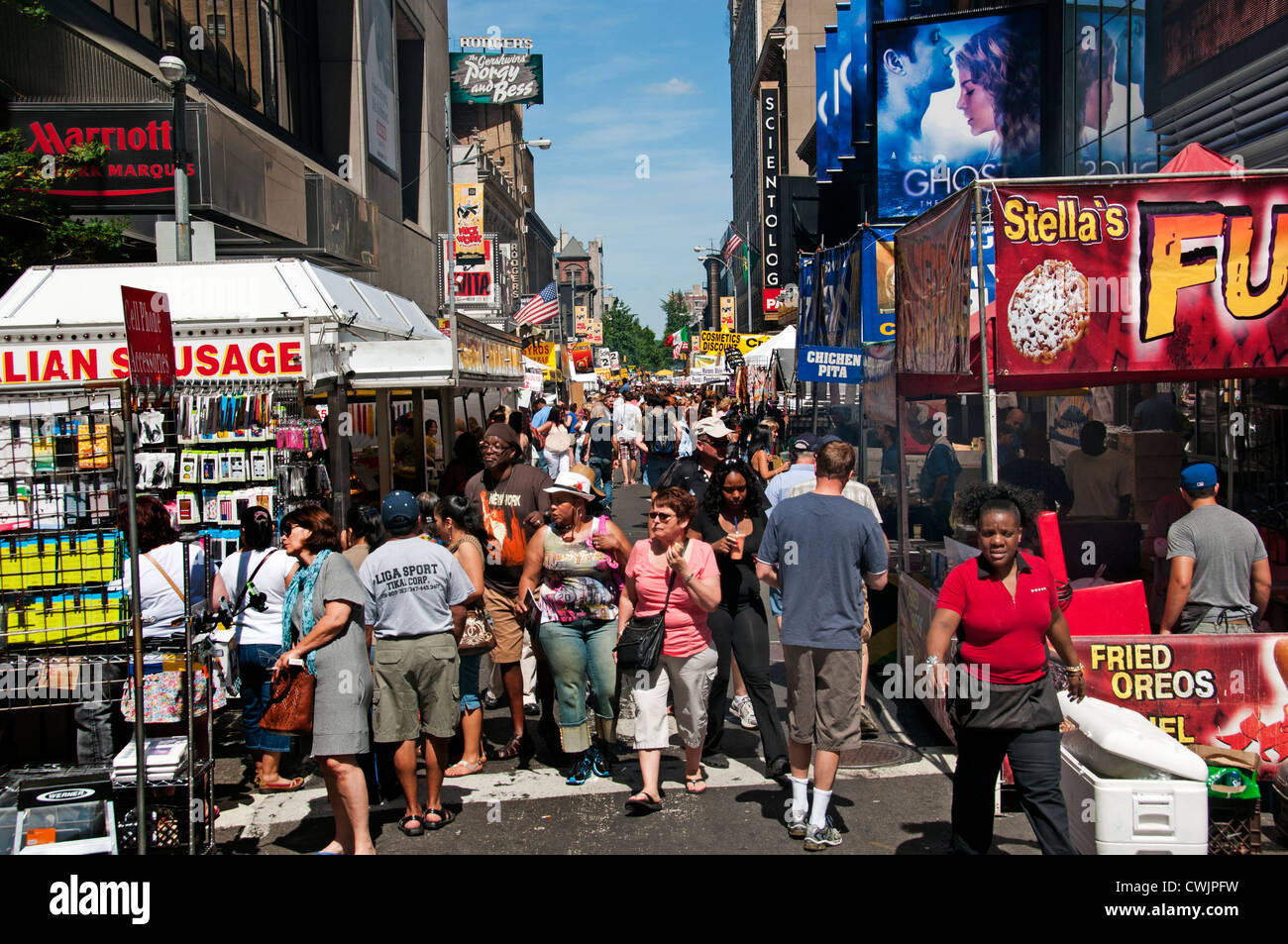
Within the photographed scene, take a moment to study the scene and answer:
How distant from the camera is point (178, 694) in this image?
5.64 meters

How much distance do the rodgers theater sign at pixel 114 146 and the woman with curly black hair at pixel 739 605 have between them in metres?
8.93

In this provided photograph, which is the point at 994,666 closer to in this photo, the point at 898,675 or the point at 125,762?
the point at 898,675

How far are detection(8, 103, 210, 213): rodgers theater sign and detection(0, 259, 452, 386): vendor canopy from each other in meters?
3.84

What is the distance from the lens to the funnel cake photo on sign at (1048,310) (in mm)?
6570

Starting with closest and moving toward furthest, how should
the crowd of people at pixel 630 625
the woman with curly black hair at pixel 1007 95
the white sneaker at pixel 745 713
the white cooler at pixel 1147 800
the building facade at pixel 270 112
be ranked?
the crowd of people at pixel 630 625 < the white cooler at pixel 1147 800 < the white sneaker at pixel 745 713 < the building facade at pixel 270 112 < the woman with curly black hair at pixel 1007 95

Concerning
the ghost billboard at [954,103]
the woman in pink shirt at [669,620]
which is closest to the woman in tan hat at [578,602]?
the woman in pink shirt at [669,620]

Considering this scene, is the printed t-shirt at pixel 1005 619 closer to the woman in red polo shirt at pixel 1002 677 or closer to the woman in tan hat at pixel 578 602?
the woman in red polo shirt at pixel 1002 677

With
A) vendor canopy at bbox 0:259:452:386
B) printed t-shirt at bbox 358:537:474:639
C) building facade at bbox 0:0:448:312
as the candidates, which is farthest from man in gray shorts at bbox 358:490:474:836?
building facade at bbox 0:0:448:312

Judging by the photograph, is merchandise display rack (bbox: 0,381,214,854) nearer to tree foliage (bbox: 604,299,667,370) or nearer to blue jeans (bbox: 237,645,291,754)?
blue jeans (bbox: 237,645,291,754)

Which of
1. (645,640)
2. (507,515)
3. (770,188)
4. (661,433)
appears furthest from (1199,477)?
(770,188)

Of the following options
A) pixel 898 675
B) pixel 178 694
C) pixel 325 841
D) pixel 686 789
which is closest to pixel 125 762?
pixel 178 694

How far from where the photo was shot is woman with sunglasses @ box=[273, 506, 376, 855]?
5.29 metres

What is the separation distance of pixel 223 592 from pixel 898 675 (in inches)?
190

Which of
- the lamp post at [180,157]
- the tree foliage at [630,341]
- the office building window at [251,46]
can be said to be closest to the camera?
the lamp post at [180,157]
